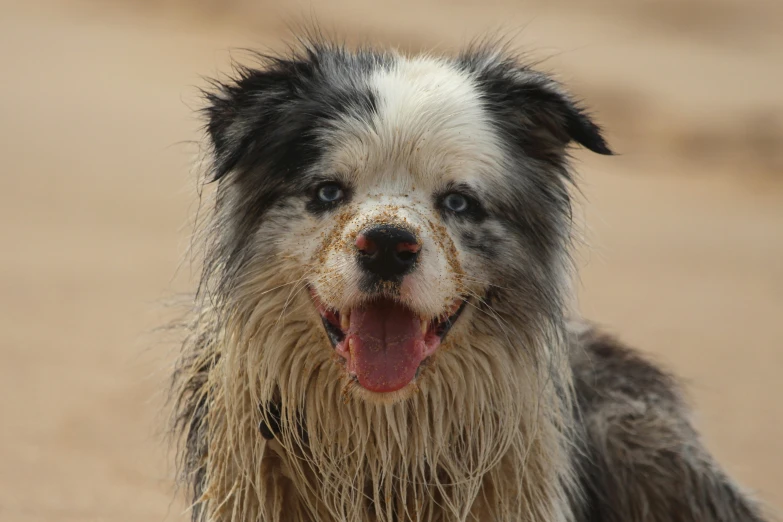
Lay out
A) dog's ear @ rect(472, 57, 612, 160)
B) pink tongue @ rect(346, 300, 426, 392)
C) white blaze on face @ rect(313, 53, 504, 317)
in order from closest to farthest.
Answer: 1. white blaze on face @ rect(313, 53, 504, 317)
2. pink tongue @ rect(346, 300, 426, 392)
3. dog's ear @ rect(472, 57, 612, 160)

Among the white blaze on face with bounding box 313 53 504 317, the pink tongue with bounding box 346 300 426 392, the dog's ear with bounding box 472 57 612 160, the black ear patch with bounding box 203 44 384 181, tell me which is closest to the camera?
the white blaze on face with bounding box 313 53 504 317

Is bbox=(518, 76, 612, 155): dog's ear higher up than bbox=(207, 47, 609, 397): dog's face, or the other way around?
bbox=(518, 76, 612, 155): dog's ear

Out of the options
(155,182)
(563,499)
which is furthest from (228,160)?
(155,182)

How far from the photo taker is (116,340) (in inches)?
321

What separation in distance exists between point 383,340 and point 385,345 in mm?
16

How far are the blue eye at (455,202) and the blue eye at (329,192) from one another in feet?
1.06

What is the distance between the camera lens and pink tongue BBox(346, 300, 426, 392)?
3.29 meters

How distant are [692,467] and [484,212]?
53.2 inches

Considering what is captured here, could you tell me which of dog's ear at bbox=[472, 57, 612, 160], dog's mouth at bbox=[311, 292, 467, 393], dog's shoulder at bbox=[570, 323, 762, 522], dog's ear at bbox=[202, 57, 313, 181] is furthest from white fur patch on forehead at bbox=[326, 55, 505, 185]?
dog's shoulder at bbox=[570, 323, 762, 522]

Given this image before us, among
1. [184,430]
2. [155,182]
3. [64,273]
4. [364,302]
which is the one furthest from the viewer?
[155,182]

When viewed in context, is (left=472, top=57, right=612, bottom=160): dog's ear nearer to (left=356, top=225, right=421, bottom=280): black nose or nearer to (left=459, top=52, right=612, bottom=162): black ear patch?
(left=459, top=52, right=612, bottom=162): black ear patch

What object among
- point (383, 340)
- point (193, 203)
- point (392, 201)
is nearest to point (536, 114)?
point (392, 201)

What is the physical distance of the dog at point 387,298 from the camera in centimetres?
333

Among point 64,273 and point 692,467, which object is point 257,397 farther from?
point 64,273
